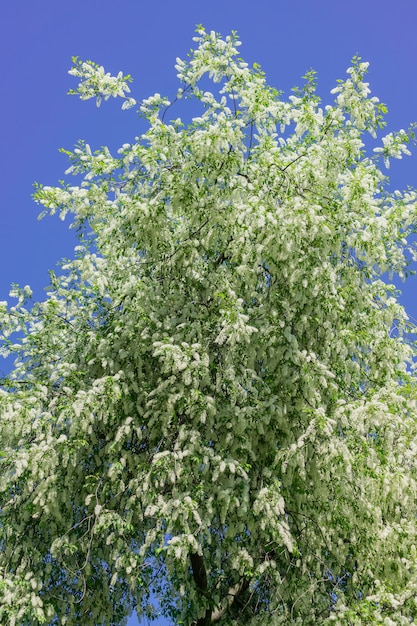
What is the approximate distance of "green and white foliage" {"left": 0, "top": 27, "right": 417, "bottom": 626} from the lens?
29.3 feet

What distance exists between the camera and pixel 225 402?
955 cm

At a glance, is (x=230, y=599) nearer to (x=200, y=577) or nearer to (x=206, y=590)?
(x=206, y=590)

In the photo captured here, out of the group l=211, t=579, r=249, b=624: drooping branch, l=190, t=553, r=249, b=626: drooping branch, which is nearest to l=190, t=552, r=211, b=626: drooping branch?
l=190, t=553, r=249, b=626: drooping branch

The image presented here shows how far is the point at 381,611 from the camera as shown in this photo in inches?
338

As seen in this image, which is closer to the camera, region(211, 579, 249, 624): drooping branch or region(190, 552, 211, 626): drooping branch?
region(190, 552, 211, 626): drooping branch

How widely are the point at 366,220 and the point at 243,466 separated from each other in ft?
12.5

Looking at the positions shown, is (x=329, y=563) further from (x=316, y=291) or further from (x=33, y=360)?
(x=33, y=360)

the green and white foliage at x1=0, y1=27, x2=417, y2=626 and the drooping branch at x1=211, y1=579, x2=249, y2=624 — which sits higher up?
the green and white foliage at x1=0, y1=27, x2=417, y2=626

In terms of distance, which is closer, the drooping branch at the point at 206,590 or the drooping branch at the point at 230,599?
the drooping branch at the point at 206,590

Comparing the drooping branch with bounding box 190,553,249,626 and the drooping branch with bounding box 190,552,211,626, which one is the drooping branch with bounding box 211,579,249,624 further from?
the drooping branch with bounding box 190,552,211,626

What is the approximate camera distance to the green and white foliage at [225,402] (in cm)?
892


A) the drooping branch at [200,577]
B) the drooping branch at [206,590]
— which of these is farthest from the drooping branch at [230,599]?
the drooping branch at [200,577]

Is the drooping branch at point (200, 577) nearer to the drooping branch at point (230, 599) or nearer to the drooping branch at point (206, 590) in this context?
the drooping branch at point (206, 590)

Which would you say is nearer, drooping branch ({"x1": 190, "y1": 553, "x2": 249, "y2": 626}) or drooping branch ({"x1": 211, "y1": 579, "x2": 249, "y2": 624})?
drooping branch ({"x1": 190, "y1": 553, "x2": 249, "y2": 626})
